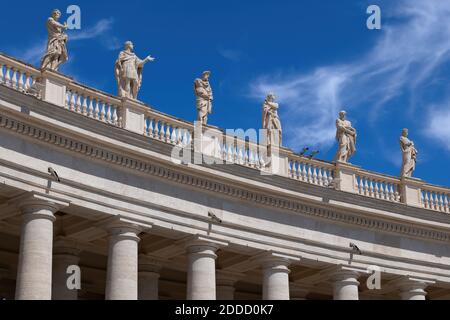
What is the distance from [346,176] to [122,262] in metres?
19.3

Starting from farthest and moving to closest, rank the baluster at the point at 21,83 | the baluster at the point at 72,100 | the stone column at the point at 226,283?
the stone column at the point at 226,283 < the baluster at the point at 72,100 < the baluster at the point at 21,83

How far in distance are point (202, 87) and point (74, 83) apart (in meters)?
10.1

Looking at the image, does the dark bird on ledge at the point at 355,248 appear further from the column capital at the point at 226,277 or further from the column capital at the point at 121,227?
the column capital at the point at 121,227

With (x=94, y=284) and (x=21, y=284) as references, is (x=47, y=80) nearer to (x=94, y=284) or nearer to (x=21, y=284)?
(x=21, y=284)

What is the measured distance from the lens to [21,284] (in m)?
54.5

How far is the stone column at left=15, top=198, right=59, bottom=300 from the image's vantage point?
54438 millimetres

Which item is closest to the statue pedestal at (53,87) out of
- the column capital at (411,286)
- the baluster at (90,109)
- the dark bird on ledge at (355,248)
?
the baluster at (90,109)

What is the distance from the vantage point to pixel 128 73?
2527 inches

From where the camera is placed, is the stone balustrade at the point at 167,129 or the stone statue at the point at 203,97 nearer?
the stone balustrade at the point at 167,129

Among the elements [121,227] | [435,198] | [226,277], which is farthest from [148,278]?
[435,198]

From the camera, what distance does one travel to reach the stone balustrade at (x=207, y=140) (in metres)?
59.1

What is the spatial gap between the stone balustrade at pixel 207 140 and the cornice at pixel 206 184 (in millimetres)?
1851

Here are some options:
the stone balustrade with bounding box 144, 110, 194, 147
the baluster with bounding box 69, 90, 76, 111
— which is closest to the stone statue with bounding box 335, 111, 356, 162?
the stone balustrade with bounding box 144, 110, 194, 147
